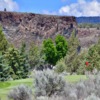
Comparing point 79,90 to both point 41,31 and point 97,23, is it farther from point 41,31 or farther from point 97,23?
point 97,23

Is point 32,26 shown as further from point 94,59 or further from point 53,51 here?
point 94,59

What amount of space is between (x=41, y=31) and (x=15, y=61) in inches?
1542

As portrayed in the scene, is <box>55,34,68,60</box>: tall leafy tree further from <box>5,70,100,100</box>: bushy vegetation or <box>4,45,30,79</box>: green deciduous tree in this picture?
<box>5,70,100,100</box>: bushy vegetation

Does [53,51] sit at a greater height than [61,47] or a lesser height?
lesser

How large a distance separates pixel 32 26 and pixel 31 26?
222 mm

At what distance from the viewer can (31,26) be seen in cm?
7244

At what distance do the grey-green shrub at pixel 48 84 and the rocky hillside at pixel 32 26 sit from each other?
60787 mm

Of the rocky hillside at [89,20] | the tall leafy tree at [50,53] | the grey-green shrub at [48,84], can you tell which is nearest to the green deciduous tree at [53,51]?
the tall leafy tree at [50,53]

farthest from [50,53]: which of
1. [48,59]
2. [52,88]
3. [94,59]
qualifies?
[52,88]

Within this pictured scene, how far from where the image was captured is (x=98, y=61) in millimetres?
26156

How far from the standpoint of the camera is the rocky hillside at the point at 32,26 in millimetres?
70312

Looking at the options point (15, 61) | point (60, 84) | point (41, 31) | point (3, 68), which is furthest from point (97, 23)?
point (60, 84)

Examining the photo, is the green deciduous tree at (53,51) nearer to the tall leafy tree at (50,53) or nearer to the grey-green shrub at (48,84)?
the tall leafy tree at (50,53)

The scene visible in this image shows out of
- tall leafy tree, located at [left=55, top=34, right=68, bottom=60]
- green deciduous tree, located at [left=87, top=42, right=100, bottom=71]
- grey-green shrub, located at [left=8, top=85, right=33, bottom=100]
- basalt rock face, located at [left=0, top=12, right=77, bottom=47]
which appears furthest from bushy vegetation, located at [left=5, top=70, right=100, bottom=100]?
basalt rock face, located at [left=0, top=12, right=77, bottom=47]
